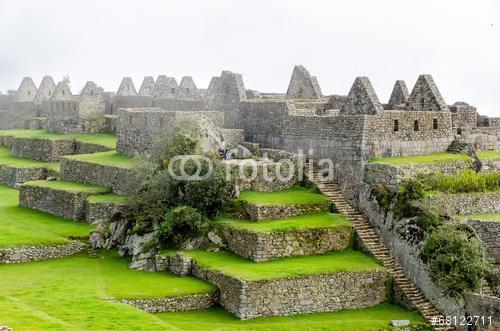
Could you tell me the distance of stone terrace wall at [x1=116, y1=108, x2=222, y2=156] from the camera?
4381cm

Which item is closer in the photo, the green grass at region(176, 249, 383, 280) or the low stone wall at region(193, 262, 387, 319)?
the low stone wall at region(193, 262, 387, 319)

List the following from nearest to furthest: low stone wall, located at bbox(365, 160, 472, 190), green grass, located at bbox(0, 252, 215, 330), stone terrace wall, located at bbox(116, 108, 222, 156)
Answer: green grass, located at bbox(0, 252, 215, 330) < low stone wall, located at bbox(365, 160, 472, 190) < stone terrace wall, located at bbox(116, 108, 222, 156)

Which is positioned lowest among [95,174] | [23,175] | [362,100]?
[23,175]

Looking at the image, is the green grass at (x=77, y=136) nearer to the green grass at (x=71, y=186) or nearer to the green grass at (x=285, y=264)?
the green grass at (x=71, y=186)

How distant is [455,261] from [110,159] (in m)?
22.4

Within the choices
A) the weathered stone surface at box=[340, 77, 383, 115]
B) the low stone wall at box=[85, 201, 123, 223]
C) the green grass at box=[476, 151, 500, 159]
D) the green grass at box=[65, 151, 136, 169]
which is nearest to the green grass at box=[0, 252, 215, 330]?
the low stone wall at box=[85, 201, 123, 223]

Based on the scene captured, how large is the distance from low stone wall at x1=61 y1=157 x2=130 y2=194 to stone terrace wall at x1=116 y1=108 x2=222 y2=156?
1868 millimetres

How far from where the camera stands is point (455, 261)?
32469mm

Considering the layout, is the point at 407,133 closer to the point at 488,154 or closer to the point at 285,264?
the point at 488,154

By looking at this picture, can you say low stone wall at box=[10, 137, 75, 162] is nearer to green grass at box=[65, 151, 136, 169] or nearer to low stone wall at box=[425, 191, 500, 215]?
green grass at box=[65, 151, 136, 169]

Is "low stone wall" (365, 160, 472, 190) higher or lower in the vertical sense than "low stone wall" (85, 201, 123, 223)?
higher

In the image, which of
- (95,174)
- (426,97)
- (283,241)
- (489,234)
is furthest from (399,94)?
(95,174)

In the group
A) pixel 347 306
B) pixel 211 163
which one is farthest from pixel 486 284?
pixel 211 163

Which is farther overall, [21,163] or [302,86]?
[21,163]
